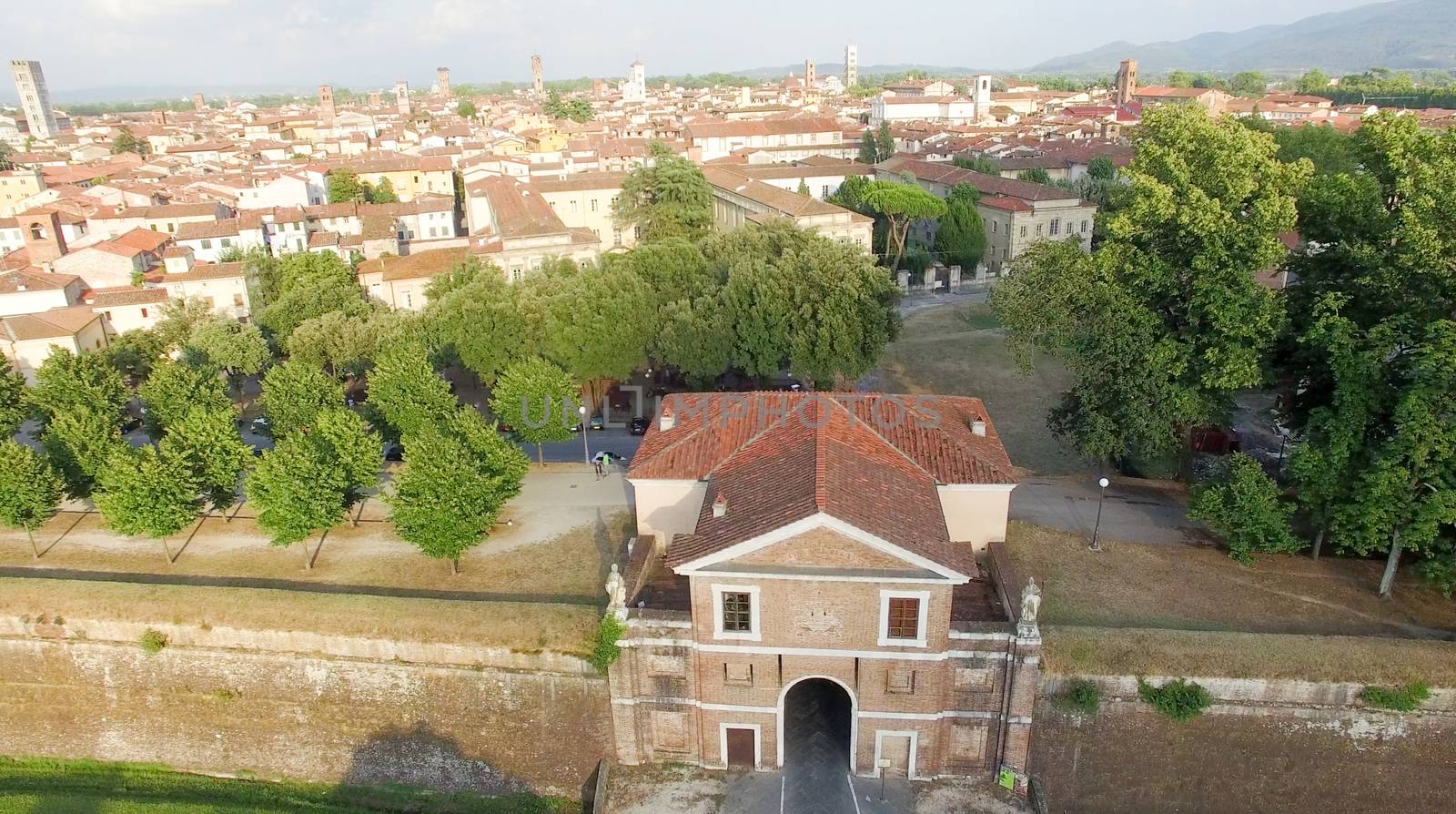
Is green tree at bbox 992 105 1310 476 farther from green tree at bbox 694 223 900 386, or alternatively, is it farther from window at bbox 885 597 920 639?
window at bbox 885 597 920 639

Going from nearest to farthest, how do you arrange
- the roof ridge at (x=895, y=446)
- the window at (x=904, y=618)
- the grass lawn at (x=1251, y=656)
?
the window at (x=904, y=618) → the grass lawn at (x=1251, y=656) → the roof ridge at (x=895, y=446)

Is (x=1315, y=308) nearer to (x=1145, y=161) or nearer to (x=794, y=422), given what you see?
(x=1145, y=161)

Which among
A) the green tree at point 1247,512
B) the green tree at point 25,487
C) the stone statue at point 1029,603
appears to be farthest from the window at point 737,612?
the green tree at point 25,487

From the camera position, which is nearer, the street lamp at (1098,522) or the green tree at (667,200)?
the street lamp at (1098,522)

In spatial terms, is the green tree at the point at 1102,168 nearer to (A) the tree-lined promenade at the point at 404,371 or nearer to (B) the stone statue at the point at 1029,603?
(A) the tree-lined promenade at the point at 404,371

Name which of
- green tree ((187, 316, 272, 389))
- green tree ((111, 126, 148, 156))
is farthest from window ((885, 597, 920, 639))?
green tree ((111, 126, 148, 156))

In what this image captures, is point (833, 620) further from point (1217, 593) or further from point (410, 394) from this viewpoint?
point (410, 394)

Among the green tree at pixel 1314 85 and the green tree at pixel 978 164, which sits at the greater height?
the green tree at pixel 1314 85
